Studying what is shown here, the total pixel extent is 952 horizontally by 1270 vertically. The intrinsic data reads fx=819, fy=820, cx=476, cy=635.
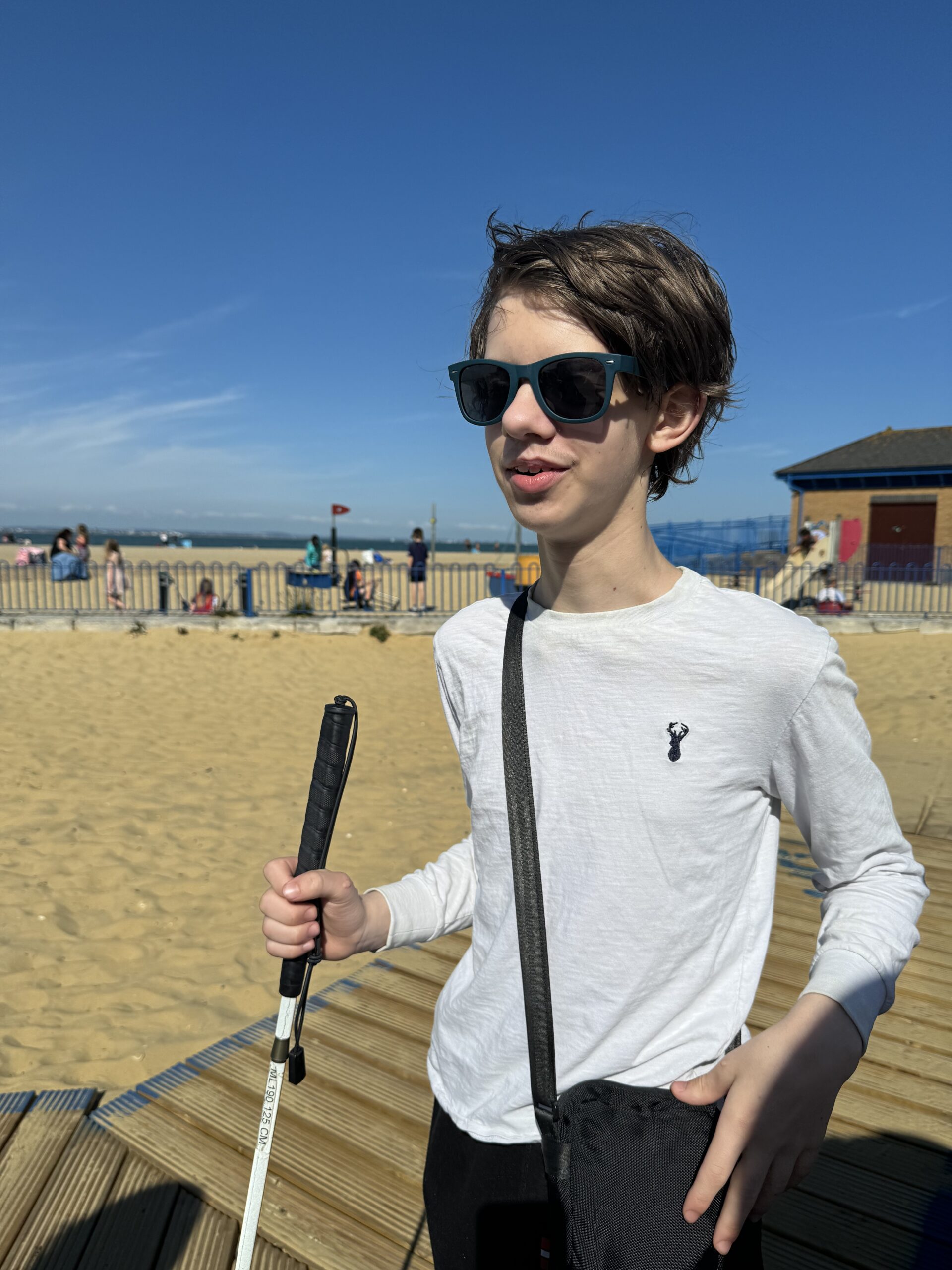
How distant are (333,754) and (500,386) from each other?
0.60 meters

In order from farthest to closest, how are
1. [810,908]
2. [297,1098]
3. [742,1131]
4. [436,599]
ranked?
[436,599], [810,908], [297,1098], [742,1131]

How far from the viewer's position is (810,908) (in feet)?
13.6

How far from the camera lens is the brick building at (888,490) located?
86.5 feet

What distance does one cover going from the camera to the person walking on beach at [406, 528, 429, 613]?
18.4 m

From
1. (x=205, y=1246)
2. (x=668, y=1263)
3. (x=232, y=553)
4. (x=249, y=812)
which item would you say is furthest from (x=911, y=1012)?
(x=232, y=553)

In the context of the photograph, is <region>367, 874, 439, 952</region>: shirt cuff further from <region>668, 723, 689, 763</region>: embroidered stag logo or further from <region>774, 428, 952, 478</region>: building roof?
<region>774, 428, 952, 478</region>: building roof

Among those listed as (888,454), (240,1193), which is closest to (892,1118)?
→ (240,1193)

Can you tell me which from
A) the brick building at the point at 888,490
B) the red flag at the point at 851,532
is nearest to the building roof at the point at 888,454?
the brick building at the point at 888,490

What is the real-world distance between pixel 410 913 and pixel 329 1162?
1622 mm

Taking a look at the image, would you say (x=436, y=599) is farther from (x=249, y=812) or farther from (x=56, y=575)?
(x=249, y=812)

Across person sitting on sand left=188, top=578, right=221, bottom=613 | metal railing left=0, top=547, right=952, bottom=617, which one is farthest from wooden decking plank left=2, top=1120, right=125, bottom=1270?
person sitting on sand left=188, top=578, right=221, bottom=613

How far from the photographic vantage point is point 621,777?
3.64 ft

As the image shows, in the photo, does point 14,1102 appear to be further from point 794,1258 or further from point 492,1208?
point 794,1258

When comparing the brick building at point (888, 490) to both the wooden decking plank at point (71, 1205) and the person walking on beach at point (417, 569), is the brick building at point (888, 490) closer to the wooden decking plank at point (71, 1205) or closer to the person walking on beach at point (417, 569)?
the person walking on beach at point (417, 569)
